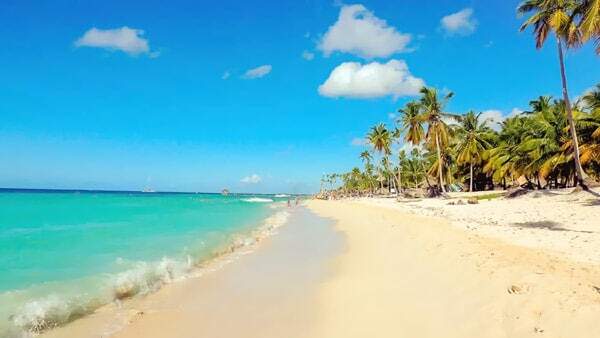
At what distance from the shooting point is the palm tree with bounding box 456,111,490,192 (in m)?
50.7

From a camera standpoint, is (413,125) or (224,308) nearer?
(224,308)

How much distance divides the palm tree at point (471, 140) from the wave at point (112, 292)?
1740 inches

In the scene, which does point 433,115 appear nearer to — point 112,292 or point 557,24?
point 557,24

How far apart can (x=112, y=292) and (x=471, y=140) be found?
50.3 meters

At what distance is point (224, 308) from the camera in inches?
277

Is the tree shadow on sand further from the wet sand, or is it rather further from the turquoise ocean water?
the turquoise ocean water

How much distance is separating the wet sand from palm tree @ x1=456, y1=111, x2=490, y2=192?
44.9 m

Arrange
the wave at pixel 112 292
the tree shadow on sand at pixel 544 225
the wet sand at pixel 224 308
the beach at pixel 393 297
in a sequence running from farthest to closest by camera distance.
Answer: the tree shadow on sand at pixel 544 225
the wave at pixel 112 292
the wet sand at pixel 224 308
the beach at pixel 393 297

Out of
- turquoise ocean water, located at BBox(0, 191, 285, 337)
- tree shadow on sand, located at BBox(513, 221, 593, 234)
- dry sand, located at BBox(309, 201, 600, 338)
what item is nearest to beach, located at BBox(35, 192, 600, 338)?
dry sand, located at BBox(309, 201, 600, 338)

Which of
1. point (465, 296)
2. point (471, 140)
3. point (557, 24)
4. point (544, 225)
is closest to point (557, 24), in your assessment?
point (557, 24)

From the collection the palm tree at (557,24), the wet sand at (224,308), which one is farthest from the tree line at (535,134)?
the wet sand at (224,308)

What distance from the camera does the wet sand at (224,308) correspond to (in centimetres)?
590

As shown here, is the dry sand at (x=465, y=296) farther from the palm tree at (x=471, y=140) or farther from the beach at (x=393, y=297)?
the palm tree at (x=471, y=140)

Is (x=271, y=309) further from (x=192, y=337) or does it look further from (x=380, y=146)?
(x=380, y=146)
